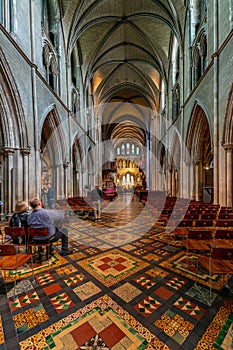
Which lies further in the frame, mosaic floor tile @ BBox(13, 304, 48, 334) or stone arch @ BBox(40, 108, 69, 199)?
stone arch @ BBox(40, 108, 69, 199)

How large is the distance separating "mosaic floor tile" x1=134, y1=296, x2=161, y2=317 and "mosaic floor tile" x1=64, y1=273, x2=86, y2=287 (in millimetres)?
1140

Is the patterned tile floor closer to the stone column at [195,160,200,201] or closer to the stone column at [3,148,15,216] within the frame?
the stone column at [3,148,15,216]

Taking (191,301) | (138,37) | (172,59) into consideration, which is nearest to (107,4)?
(138,37)

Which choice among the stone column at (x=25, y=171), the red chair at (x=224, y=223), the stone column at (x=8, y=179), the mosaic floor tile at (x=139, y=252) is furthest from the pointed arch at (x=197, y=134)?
the stone column at (x=8, y=179)

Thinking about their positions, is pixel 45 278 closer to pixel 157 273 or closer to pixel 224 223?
pixel 157 273

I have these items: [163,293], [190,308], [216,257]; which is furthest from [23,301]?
[216,257]

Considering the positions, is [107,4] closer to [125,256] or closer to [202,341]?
[125,256]

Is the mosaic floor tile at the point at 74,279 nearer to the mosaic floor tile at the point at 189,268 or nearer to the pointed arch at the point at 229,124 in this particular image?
the mosaic floor tile at the point at 189,268

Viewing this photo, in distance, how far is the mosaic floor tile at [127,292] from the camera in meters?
2.58

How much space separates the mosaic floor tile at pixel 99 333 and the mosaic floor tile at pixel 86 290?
1.01 ft

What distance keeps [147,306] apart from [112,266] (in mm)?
1269

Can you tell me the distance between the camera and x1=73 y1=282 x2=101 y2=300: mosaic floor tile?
263cm

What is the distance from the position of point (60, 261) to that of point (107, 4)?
1788cm

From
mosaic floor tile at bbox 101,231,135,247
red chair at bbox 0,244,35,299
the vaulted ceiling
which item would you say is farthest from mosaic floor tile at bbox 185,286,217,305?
the vaulted ceiling
